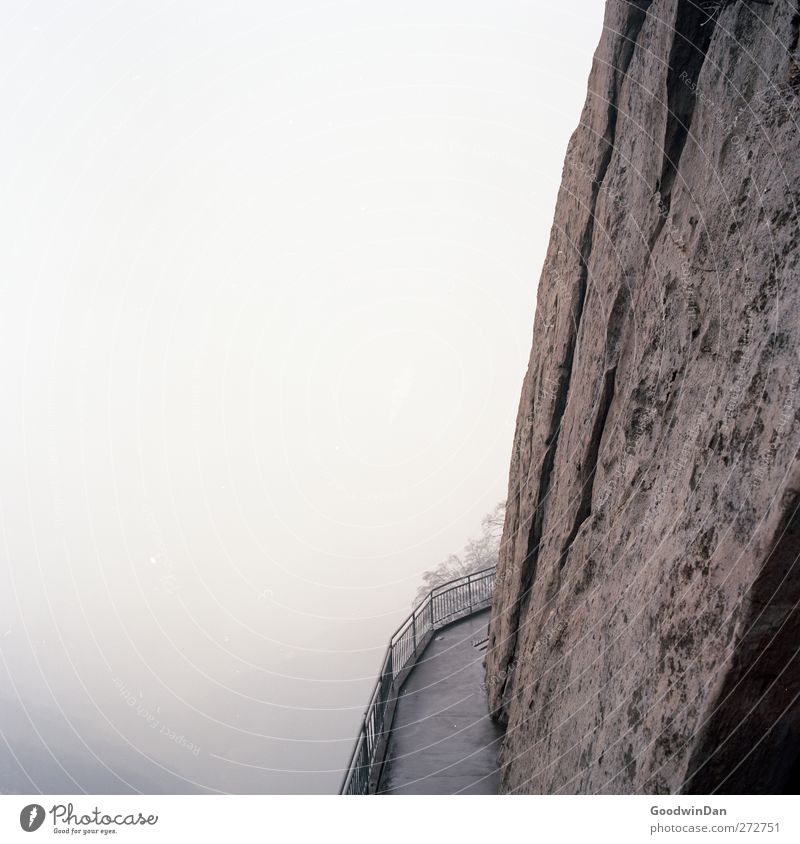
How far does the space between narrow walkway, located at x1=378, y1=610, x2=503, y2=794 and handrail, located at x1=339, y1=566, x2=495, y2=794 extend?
209mm

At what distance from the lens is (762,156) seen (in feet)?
19.6

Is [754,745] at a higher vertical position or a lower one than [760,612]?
lower

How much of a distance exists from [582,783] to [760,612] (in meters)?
3.06

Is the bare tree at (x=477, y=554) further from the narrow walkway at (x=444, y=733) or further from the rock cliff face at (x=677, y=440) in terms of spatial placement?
the rock cliff face at (x=677, y=440)

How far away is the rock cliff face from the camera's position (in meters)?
5.12

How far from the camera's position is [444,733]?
43.8 feet

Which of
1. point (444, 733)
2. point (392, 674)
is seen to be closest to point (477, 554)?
point (392, 674)

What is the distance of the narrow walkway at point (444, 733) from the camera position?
1156cm

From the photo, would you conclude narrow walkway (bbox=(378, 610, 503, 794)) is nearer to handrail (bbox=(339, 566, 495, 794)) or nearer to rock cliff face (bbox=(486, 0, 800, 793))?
handrail (bbox=(339, 566, 495, 794))

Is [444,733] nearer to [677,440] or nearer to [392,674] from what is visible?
[392,674]

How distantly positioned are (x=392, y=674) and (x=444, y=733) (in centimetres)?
295

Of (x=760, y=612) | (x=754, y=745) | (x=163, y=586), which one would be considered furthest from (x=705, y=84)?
(x=163, y=586)

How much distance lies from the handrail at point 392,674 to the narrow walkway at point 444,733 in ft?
0.69
